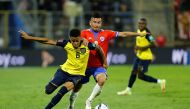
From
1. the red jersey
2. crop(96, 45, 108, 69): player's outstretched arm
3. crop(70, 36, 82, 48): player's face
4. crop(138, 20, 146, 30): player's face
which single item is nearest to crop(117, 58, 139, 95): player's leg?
crop(138, 20, 146, 30): player's face

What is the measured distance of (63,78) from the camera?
1406 centimetres

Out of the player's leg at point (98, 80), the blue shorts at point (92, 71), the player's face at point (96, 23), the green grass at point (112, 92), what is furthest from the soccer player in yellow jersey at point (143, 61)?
the player's leg at point (98, 80)

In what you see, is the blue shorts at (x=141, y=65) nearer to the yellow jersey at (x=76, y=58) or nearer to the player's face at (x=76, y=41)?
the yellow jersey at (x=76, y=58)

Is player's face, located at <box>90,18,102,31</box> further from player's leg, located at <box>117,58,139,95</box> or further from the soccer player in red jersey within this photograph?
player's leg, located at <box>117,58,139,95</box>

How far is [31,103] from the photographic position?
55.4 ft

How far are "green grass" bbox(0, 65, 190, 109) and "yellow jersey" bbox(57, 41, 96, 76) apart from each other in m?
2.00

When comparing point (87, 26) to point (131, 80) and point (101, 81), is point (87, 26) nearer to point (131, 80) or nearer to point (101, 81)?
point (131, 80)

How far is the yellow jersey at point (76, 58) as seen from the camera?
14.1m

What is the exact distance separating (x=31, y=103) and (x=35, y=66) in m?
17.8

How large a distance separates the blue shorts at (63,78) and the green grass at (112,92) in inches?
79.3

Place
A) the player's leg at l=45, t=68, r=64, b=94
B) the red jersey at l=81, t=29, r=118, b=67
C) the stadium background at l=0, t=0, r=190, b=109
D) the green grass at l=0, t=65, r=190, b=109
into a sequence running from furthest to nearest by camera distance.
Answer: the stadium background at l=0, t=0, r=190, b=109, the green grass at l=0, t=65, r=190, b=109, the red jersey at l=81, t=29, r=118, b=67, the player's leg at l=45, t=68, r=64, b=94

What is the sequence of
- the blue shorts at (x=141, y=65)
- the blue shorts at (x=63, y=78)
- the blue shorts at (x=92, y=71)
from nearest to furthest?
1. the blue shorts at (x=63, y=78)
2. the blue shorts at (x=92, y=71)
3. the blue shorts at (x=141, y=65)

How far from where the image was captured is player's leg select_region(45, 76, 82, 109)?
13633 mm

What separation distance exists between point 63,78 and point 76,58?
567mm
